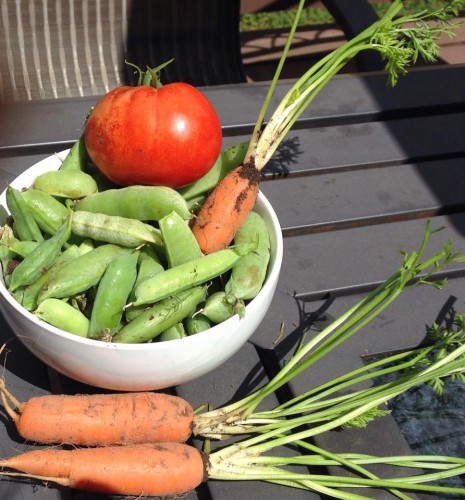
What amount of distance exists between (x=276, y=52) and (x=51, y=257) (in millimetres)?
2403

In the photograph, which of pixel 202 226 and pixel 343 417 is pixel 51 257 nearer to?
pixel 202 226

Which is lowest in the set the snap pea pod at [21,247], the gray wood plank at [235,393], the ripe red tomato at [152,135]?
the gray wood plank at [235,393]

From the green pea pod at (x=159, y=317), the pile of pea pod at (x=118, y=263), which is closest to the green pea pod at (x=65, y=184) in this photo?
the pile of pea pod at (x=118, y=263)

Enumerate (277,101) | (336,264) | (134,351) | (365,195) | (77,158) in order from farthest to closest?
(277,101) < (365,195) < (336,264) < (77,158) < (134,351)

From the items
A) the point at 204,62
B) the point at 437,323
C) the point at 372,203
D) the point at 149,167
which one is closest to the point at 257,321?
the point at 149,167

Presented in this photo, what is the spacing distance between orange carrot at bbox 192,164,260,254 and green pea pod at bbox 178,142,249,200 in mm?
56

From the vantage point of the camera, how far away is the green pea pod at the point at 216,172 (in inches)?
42.8

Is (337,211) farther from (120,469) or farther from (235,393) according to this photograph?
(120,469)

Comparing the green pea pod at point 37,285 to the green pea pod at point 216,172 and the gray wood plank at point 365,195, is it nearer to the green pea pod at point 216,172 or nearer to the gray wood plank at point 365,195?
the green pea pod at point 216,172

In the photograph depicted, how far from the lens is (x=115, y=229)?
951mm

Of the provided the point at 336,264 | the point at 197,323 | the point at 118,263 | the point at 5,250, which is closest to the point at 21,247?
the point at 5,250

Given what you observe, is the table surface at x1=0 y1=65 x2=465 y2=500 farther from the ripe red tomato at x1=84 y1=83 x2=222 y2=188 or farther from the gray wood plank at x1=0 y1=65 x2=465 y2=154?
the ripe red tomato at x1=84 y1=83 x2=222 y2=188

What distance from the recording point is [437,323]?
1.18 metres

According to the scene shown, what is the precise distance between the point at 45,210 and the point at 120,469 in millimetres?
350
